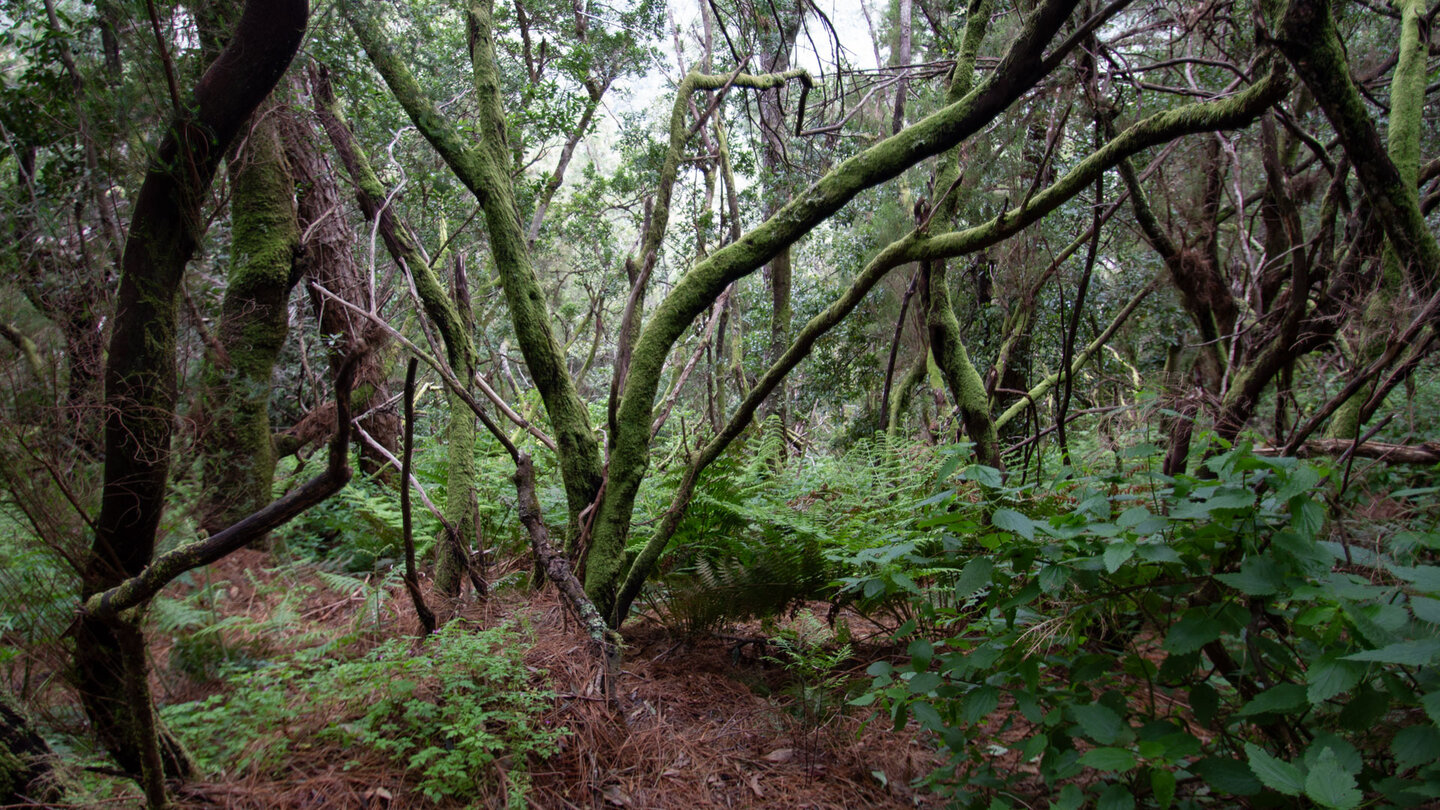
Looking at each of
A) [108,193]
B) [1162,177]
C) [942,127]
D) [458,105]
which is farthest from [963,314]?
[108,193]

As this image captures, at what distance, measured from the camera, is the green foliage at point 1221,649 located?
1414mm

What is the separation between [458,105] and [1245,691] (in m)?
10.0

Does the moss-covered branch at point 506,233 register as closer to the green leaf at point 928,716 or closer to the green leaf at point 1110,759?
the green leaf at point 928,716

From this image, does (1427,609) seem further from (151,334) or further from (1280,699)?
(151,334)

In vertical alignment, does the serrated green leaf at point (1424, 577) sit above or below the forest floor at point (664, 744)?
above

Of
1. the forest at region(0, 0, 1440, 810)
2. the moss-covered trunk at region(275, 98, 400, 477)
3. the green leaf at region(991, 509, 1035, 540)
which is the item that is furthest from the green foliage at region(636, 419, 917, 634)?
the moss-covered trunk at region(275, 98, 400, 477)

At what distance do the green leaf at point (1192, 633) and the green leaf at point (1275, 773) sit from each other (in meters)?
0.26

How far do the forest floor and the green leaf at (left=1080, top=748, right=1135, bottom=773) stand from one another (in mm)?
915

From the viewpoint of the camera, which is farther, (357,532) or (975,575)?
(357,532)

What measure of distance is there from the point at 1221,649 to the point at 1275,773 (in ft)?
2.39

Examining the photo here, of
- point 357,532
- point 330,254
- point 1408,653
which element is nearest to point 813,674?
point 1408,653

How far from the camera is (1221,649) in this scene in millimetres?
2025

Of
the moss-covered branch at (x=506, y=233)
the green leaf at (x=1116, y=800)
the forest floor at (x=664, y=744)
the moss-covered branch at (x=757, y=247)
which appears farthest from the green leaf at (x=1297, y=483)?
the moss-covered branch at (x=506, y=233)

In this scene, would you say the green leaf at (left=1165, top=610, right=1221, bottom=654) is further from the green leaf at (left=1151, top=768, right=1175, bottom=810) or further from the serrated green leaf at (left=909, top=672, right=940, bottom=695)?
the serrated green leaf at (left=909, top=672, right=940, bottom=695)
